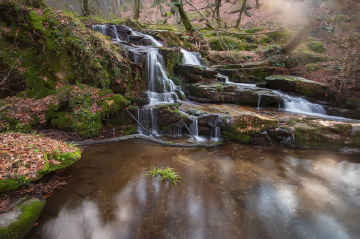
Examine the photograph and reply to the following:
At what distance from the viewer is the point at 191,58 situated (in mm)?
Answer: 12766

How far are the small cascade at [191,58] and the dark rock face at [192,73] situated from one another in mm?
1674

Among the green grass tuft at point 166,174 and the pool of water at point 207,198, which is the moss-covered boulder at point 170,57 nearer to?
the pool of water at point 207,198

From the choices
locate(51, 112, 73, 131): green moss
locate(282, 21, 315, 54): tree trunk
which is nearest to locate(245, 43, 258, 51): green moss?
locate(282, 21, 315, 54): tree trunk

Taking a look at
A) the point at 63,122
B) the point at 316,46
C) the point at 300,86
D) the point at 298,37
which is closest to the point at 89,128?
the point at 63,122

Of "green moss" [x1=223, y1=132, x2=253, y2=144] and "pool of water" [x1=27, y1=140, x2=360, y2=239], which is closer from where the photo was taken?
"pool of water" [x1=27, y1=140, x2=360, y2=239]

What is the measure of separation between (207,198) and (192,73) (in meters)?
8.27

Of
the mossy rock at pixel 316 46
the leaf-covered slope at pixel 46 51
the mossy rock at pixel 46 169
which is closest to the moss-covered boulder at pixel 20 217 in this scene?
the mossy rock at pixel 46 169

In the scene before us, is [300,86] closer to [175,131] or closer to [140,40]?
[175,131]

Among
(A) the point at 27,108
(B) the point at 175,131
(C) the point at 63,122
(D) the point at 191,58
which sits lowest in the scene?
(B) the point at 175,131

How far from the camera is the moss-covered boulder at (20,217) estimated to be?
9.11 feet

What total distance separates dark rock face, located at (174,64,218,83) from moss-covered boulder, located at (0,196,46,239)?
901cm

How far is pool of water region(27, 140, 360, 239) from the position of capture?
3.20 metres

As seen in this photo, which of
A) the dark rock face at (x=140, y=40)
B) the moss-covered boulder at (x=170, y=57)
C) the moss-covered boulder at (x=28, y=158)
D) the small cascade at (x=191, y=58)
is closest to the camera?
the moss-covered boulder at (x=28, y=158)

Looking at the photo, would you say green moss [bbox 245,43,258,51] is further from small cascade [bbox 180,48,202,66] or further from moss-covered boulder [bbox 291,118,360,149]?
moss-covered boulder [bbox 291,118,360,149]
